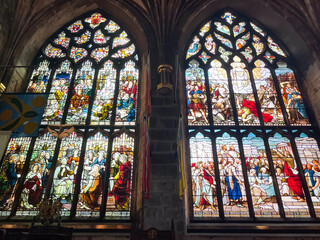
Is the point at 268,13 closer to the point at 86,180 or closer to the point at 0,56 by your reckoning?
the point at 86,180

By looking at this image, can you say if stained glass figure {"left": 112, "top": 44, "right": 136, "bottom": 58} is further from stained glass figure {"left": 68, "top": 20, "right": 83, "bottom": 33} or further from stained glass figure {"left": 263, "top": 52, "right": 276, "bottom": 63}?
stained glass figure {"left": 263, "top": 52, "right": 276, "bottom": 63}

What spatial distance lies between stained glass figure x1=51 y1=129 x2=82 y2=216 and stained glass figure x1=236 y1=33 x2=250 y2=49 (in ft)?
18.9

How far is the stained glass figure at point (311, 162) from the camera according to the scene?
691 cm

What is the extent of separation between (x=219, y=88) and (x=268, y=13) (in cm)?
314

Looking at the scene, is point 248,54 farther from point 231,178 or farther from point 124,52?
point 231,178

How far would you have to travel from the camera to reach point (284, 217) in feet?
21.5

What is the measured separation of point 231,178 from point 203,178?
0.68 meters

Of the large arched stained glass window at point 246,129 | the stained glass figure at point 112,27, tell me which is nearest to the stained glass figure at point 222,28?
the large arched stained glass window at point 246,129

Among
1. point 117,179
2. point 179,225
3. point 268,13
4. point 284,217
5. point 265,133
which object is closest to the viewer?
point 179,225

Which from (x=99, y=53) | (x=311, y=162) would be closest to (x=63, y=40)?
(x=99, y=53)

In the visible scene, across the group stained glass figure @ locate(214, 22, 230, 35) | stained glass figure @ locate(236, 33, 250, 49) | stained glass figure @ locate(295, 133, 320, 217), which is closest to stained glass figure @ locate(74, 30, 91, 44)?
stained glass figure @ locate(214, 22, 230, 35)

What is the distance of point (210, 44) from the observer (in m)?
9.45

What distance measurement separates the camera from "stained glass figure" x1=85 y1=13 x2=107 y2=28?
393 inches

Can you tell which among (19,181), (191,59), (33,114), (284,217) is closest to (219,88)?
(191,59)
